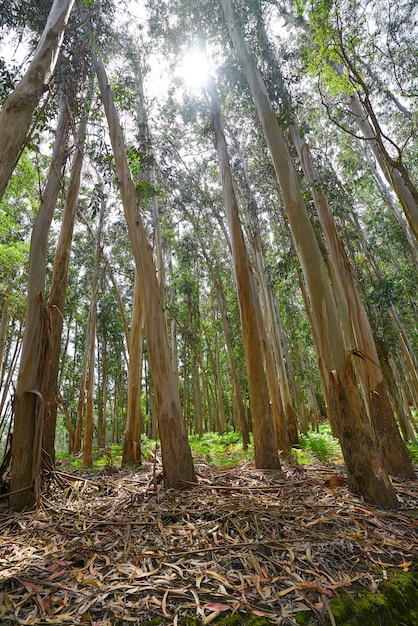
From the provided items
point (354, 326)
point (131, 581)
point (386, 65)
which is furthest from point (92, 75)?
point (386, 65)

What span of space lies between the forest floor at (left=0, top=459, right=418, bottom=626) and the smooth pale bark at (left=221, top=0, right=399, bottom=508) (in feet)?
0.75

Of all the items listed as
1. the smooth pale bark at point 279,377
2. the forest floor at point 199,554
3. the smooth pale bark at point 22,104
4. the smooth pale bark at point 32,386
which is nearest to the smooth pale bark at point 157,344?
the forest floor at point 199,554

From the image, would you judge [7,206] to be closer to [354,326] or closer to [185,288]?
[185,288]

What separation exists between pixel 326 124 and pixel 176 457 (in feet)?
45.6

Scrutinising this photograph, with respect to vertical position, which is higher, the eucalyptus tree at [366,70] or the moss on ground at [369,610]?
the eucalyptus tree at [366,70]

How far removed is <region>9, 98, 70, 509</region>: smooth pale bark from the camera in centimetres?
342

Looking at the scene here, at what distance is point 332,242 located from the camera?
5.88 meters

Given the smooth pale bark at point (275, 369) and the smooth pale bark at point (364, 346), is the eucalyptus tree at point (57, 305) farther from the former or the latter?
the smooth pale bark at point (275, 369)

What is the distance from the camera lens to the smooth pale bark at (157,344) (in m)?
3.72

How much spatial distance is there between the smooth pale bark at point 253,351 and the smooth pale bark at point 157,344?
1.19 metres

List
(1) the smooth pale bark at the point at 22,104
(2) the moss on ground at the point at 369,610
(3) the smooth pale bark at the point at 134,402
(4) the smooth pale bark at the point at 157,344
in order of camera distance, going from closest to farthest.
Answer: (2) the moss on ground at the point at 369,610 < (1) the smooth pale bark at the point at 22,104 < (4) the smooth pale bark at the point at 157,344 < (3) the smooth pale bark at the point at 134,402

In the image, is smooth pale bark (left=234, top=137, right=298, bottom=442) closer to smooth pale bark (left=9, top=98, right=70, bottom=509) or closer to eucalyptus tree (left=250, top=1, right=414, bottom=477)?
eucalyptus tree (left=250, top=1, right=414, bottom=477)

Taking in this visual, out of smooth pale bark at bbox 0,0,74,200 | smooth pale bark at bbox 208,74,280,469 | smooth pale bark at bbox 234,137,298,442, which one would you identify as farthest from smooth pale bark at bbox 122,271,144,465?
smooth pale bark at bbox 0,0,74,200

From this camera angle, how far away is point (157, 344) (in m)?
4.07
